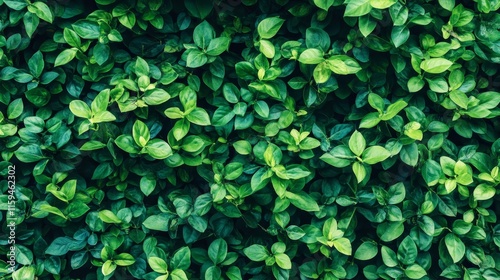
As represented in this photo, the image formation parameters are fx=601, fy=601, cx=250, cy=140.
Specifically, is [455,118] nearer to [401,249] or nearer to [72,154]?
[401,249]

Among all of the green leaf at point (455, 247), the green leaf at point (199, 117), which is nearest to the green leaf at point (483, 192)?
the green leaf at point (455, 247)

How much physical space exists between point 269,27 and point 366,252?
100 centimetres

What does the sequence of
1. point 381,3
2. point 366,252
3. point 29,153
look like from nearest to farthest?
point 381,3 < point 29,153 < point 366,252

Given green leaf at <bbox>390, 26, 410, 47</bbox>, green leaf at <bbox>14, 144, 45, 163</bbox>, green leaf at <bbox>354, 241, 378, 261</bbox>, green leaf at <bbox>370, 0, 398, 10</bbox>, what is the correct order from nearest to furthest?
green leaf at <bbox>370, 0, 398, 10</bbox> → green leaf at <bbox>390, 26, 410, 47</bbox> → green leaf at <bbox>14, 144, 45, 163</bbox> → green leaf at <bbox>354, 241, 378, 261</bbox>

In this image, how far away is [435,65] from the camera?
230 centimetres

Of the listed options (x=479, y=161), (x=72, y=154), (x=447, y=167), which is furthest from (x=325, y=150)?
(x=72, y=154)

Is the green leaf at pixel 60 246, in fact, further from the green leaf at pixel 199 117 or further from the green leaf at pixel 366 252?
the green leaf at pixel 366 252

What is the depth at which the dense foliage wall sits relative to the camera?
2.34 m

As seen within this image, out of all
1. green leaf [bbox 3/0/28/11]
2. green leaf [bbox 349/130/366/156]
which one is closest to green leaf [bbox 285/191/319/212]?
green leaf [bbox 349/130/366/156]

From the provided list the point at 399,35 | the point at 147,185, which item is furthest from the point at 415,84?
the point at 147,185

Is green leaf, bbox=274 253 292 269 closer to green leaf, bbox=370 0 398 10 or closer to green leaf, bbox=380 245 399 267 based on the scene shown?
green leaf, bbox=380 245 399 267

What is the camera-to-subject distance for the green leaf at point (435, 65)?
2289 millimetres

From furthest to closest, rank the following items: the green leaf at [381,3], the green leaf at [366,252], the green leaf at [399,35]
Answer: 1. the green leaf at [366,252]
2. the green leaf at [399,35]
3. the green leaf at [381,3]

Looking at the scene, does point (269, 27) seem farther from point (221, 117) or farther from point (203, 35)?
point (221, 117)
